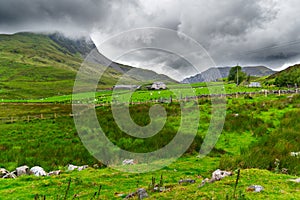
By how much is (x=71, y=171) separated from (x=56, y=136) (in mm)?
9955

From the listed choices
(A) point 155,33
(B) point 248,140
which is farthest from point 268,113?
(A) point 155,33

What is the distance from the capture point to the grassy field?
26.1ft

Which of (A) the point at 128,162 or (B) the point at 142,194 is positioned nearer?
(B) the point at 142,194

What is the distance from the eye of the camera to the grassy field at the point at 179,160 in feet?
26.1

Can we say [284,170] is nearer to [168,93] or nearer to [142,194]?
[142,194]

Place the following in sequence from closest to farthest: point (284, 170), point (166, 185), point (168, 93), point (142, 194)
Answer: point (142, 194)
point (166, 185)
point (284, 170)
point (168, 93)

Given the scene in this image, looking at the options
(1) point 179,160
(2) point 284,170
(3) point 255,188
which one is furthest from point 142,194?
(1) point 179,160

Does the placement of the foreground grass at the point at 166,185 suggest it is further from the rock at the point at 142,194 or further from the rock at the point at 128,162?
the rock at the point at 128,162

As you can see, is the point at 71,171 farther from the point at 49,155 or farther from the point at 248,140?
the point at 248,140

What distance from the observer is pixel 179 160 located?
14867mm

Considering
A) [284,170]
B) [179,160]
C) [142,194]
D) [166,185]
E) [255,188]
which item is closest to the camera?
[255,188]

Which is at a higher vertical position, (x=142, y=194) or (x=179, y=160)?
(x=142, y=194)

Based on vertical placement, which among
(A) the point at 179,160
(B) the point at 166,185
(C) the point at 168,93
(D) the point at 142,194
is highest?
(C) the point at 168,93

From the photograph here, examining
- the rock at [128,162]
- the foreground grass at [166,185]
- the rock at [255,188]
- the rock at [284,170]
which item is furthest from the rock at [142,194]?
the rock at [128,162]
